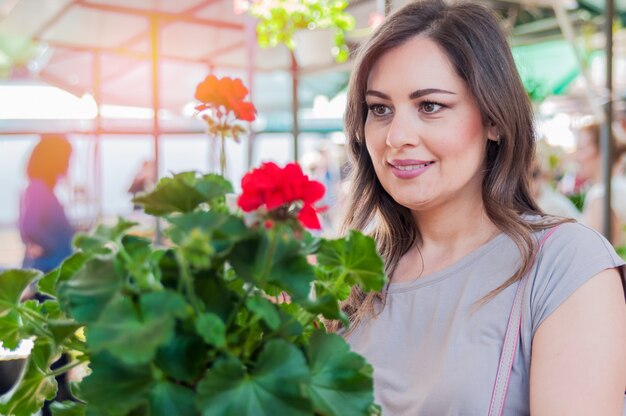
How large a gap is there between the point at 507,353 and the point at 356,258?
1.67ft

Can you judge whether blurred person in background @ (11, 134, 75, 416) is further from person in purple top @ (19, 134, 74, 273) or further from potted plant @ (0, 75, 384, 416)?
potted plant @ (0, 75, 384, 416)

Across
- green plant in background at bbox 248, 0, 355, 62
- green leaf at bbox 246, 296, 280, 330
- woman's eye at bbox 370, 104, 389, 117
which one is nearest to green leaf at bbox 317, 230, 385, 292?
green leaf at bbox 246, 296, 280, 330

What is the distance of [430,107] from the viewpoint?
121cm

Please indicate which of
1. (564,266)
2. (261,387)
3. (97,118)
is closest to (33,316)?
(261,387)

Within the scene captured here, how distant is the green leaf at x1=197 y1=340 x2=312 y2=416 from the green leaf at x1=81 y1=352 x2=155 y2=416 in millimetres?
60

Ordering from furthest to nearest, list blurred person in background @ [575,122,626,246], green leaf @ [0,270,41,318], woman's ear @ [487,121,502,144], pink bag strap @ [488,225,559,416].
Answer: blurred person in background @ [575,122,626,246] < woman's ear @ [487,121,502,144] < pink bag strap @ [488,225,559,416] < green leaf @ [0,270,41,318]

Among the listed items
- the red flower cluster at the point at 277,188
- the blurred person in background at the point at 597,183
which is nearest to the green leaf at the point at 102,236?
the red flower cluster at the point at 277,188

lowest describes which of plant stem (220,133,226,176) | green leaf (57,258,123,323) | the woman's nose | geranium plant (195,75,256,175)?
green leaf (57,258,123,323)

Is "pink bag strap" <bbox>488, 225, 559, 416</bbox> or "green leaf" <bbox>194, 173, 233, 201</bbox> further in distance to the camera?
"pink bag strap" <bbox>488, 225, 559, 416</bbox>

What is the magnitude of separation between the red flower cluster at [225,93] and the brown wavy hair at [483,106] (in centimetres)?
48

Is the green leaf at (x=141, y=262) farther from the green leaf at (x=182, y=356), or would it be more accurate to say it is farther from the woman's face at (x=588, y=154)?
the woman's face at (x=588, y=154)

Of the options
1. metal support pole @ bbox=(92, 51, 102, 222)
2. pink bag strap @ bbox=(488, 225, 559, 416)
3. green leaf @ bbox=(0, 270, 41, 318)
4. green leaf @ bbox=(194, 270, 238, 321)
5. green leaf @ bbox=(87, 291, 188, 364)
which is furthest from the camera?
metal support pole @ bbox=(92, 51, 102, 222)

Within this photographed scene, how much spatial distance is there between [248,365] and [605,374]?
0.66 metres

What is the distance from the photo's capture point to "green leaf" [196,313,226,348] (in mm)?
549
